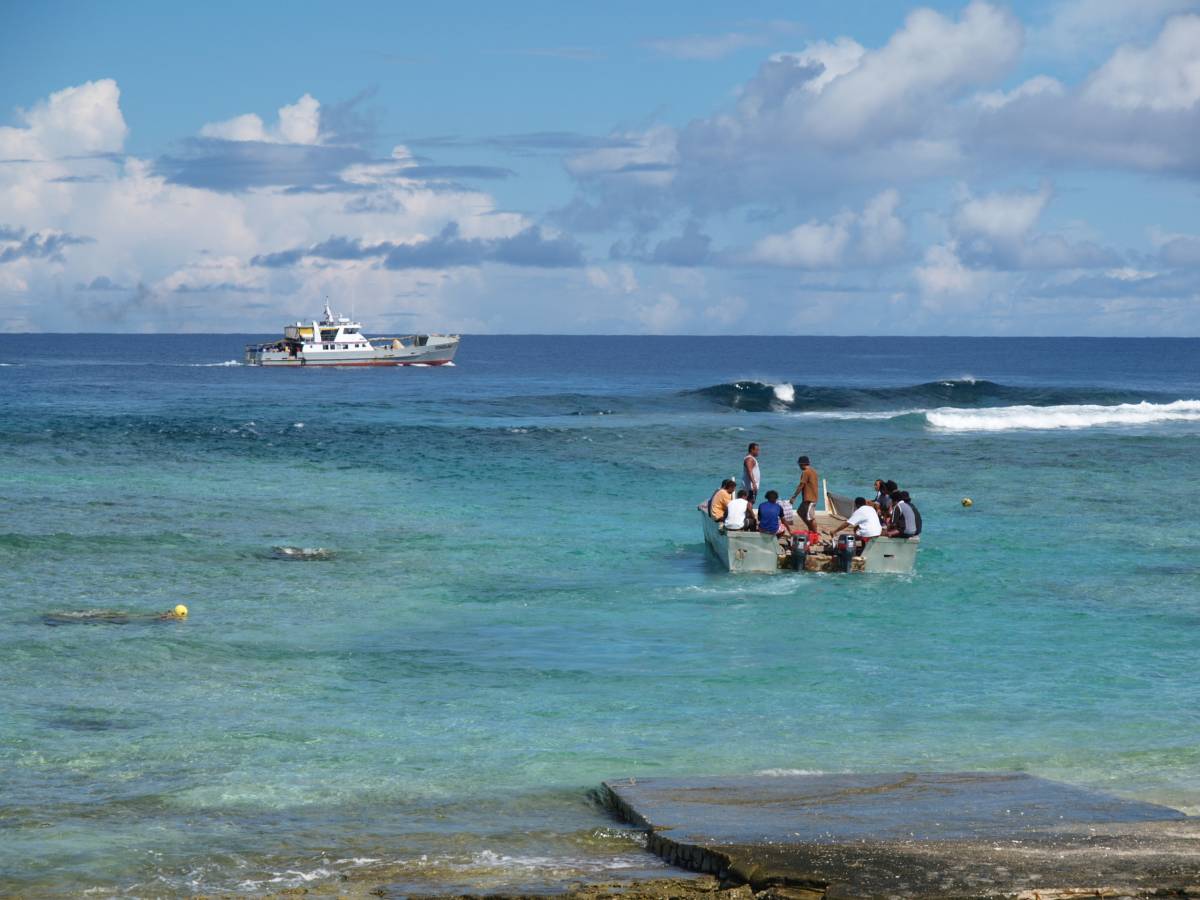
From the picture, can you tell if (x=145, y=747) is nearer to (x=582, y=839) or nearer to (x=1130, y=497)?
(x=582, y=839)

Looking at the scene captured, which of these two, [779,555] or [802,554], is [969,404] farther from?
[779,555]

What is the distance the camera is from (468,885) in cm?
942

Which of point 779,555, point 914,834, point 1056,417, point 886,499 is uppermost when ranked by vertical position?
point 1056,417

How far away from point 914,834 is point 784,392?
6071 cm

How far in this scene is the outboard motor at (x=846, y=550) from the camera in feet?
72.0

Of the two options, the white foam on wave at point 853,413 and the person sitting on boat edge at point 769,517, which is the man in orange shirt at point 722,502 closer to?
the person sitting on boat edge at point 769,517

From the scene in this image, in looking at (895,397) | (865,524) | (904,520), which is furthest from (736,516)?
(895,397)

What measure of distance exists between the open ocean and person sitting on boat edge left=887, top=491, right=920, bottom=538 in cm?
93

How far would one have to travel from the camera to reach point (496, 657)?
17141 mm

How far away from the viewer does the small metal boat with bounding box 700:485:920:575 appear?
2198 centimetres

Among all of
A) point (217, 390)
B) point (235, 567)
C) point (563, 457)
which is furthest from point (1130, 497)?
point (217, 390)

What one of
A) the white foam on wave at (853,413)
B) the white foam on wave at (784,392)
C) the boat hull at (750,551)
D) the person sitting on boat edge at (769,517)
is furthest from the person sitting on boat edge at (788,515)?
the white foam on wave at (784,392)

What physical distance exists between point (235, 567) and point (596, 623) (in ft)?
23.3

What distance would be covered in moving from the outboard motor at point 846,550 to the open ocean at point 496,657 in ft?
0.77
